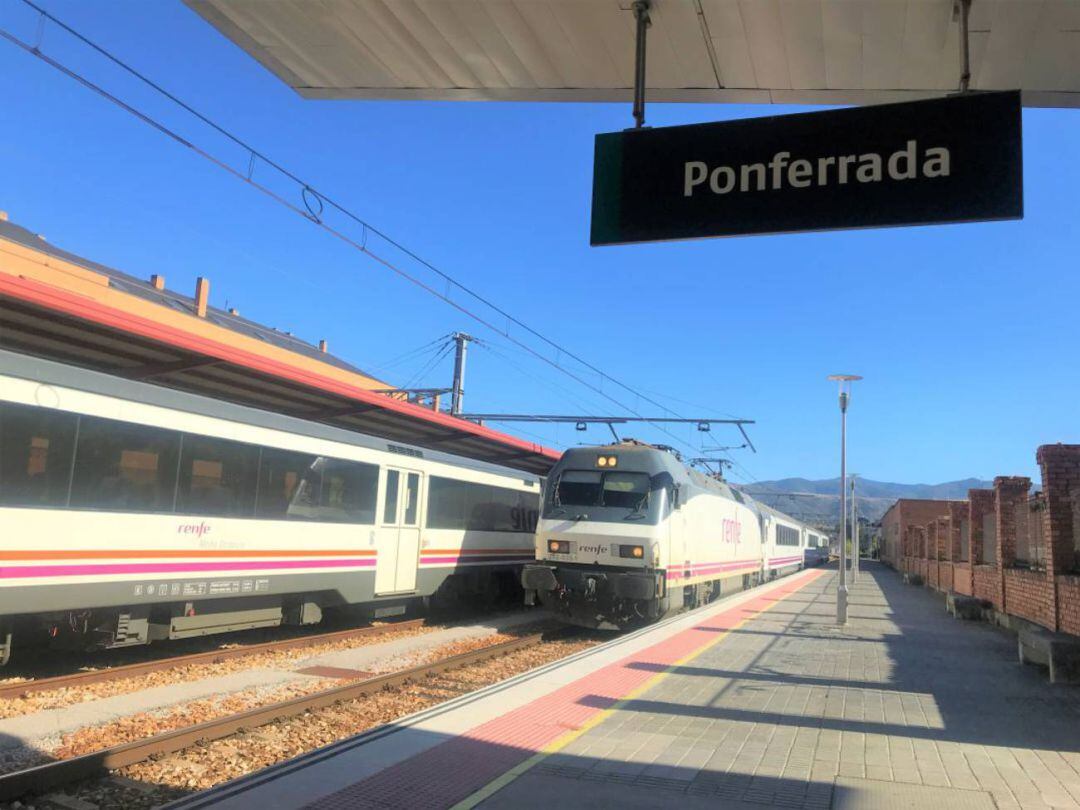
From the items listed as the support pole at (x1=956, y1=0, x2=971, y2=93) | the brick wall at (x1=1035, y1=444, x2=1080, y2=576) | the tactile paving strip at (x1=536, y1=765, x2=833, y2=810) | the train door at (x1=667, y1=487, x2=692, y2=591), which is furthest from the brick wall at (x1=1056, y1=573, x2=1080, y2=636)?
the support pole at (x1=956, y1=0, x2=971, y2=93)

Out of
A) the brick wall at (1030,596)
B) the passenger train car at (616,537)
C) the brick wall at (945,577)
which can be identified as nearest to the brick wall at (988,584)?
the brick wall at (1030,596)

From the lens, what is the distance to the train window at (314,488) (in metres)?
10.7

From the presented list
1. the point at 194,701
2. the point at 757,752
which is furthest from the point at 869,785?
the point at 194,701

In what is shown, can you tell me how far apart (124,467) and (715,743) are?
22.1ft

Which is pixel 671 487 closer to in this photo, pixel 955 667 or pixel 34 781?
pixel 955 667

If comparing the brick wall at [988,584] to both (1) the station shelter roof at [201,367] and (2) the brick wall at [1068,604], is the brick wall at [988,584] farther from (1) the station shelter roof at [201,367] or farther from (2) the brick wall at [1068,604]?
(1) the station shelter roof at [201,367]

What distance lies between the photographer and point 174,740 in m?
6.34

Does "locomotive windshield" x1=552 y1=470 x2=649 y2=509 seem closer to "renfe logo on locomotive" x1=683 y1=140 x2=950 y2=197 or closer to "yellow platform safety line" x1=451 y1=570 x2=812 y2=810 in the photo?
"yellow platform safety line" x1=451 y1=570 x2=812 y2=810

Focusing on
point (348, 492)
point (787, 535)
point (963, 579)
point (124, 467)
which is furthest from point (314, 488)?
point (787, 535)

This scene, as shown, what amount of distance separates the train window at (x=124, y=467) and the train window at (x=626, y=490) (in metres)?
7.30

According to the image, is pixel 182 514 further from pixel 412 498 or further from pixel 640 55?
pixel 640 55

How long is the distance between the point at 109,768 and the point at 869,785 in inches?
212

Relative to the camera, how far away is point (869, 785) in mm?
5191

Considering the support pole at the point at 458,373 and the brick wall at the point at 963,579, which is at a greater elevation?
the support pole at the point at 458,373
